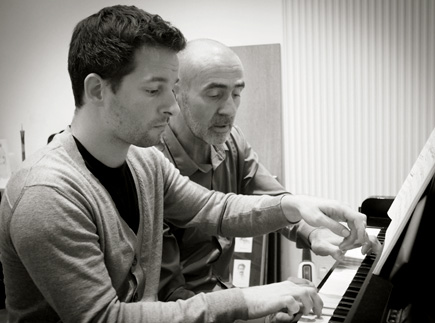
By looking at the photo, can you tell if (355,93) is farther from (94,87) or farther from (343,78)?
(94,87)

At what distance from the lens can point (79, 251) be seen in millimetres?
1045

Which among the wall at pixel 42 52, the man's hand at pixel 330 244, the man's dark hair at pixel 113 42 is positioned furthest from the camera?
the wall at pixel 42 52

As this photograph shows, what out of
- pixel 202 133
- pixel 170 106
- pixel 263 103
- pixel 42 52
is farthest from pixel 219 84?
pixel 42 52

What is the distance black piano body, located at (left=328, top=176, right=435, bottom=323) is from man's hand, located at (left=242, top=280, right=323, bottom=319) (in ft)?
0.21

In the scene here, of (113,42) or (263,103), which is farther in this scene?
(263,103)

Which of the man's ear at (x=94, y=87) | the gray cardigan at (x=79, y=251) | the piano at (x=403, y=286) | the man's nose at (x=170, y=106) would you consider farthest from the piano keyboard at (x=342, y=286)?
the man's ear at (x=94, y=87)

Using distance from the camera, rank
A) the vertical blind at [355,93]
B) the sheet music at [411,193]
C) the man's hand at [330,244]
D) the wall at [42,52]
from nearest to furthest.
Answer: the sheet music at [411,193] < the man's hand at [330,244] < the vertical blind at [355,93] < the wall at [42,52]

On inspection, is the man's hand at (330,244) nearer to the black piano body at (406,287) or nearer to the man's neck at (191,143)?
the black piano body at (406,287)

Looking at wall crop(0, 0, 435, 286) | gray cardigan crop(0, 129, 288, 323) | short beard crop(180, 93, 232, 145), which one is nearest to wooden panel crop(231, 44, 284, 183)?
wall crop(0, 0, 435, 286)

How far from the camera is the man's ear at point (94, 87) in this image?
121cm

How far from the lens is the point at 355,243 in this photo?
1.26 metres

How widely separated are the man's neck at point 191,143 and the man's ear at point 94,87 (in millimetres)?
702

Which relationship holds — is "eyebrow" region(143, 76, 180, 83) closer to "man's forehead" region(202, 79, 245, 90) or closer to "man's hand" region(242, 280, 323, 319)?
"man's hand" region(242, 280, 323, 319)

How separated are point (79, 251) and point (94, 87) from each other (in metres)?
0.40
